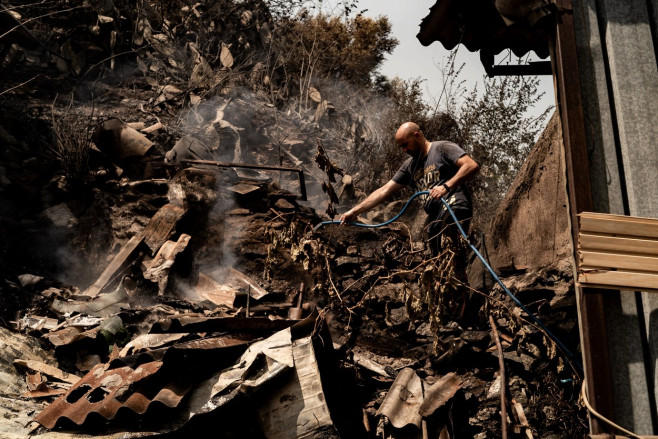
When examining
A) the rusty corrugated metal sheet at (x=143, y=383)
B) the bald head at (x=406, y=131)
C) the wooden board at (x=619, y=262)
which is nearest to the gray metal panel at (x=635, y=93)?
the wooden board at (x=619, y=262)

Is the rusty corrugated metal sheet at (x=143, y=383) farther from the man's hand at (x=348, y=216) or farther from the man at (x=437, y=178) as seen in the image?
the man at (x=437, y=178)

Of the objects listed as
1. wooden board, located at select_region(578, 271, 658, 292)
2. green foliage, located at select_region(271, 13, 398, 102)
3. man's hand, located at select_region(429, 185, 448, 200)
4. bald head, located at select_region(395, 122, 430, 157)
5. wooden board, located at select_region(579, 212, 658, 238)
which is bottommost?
wooden board, located at select_region(578, 271, 658, 292)

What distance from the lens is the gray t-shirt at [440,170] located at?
5.28 metres

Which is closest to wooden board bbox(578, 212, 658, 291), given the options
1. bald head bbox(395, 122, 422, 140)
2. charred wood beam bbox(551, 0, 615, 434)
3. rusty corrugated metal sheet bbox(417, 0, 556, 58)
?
charred wood beam bbox(551, 0, 615, 434)

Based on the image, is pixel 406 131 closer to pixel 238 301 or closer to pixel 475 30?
pixel 475 30

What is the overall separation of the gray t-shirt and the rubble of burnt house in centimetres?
52

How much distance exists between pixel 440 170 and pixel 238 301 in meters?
2.83

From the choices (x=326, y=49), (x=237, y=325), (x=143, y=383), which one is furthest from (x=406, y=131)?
(x=326, y=49)

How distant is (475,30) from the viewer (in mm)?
4660

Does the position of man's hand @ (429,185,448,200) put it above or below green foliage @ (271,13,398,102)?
below

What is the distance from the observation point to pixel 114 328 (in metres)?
5.25

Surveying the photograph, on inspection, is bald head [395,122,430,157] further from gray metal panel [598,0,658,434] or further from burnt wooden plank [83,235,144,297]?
burnt wooden plank [83,235,144,297]

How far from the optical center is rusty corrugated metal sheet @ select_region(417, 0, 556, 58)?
4438 mm

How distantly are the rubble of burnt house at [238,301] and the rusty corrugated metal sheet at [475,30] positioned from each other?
1565 millimetres
